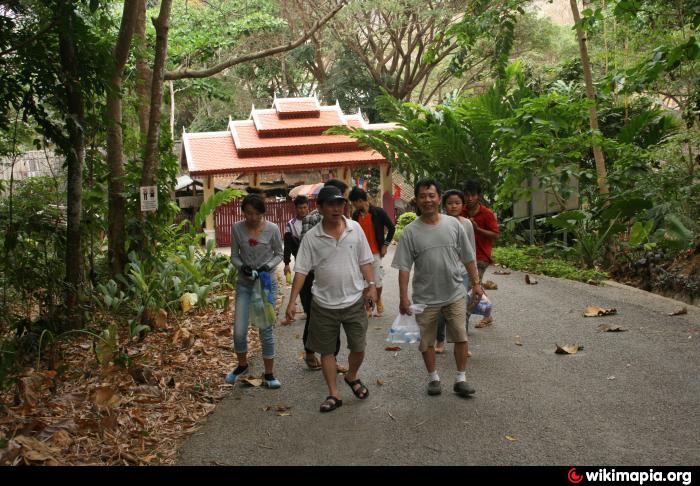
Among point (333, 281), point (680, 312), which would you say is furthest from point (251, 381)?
point (680, 312)

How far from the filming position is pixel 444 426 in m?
5.30

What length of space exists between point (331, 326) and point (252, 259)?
4.12 feet

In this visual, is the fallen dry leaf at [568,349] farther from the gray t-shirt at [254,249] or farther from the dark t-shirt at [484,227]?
the gray t-shirt at [254,249]

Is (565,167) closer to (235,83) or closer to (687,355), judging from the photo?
(687,355)

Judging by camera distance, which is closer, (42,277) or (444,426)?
(444,426)

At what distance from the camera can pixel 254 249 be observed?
6812 mm

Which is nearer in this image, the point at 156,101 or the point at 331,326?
the point at 331,326

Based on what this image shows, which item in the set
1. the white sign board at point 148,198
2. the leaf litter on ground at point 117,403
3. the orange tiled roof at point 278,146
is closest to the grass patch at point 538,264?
the leaf litter on ground at point 117,403

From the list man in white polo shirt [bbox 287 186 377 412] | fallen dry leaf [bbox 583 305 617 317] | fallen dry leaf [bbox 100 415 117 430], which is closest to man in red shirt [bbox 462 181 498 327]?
fallen dry leaf [bbox 583 305 617 317]

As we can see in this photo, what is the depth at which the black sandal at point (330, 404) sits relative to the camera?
578cm
